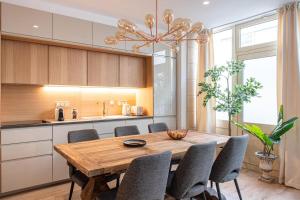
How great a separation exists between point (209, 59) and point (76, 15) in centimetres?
284

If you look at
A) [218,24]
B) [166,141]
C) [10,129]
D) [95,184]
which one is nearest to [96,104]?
[10,129]

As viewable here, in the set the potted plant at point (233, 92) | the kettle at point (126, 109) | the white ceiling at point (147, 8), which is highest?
the white ceiling at point (147, 8)

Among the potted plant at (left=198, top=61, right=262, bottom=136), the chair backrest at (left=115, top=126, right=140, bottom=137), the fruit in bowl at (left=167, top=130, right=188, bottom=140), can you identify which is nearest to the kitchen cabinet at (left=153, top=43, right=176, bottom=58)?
the potted plant at (left=198, top=61, right=262, bottom=136)

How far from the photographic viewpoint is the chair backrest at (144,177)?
5.09 ft

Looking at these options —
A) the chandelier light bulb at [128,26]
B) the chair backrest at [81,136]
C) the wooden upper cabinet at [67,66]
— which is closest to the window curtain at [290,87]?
the chandelier light bulb at [128,26]

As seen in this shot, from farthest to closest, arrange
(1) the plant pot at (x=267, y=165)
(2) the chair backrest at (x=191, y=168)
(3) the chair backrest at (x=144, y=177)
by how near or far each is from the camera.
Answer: (1) the plant pot at (x=267, y=165)
(2) the chair backrest at (x=191, y=168)
(3) the chair backrest at (x=144, y=177)

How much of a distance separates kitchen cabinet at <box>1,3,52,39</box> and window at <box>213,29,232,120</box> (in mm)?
3330

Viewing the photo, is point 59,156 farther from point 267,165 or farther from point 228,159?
point 267,165

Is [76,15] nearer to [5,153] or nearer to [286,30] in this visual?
[5,153]

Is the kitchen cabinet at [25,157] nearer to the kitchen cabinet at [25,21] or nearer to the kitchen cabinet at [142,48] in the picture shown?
the kitchen cabinet at [25,21]

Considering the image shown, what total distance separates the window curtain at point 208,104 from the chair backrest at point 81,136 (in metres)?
2.66

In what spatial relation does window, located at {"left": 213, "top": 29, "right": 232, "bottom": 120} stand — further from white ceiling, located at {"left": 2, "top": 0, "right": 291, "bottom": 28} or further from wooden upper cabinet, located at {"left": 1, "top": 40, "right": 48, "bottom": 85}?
wooden upper cabinet, located at {"left": 1, "top": 40, "right": 48, "bottom": 85}

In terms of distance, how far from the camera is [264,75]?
3.87 metres

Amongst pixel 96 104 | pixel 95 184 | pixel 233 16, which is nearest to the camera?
pixel 95 184
